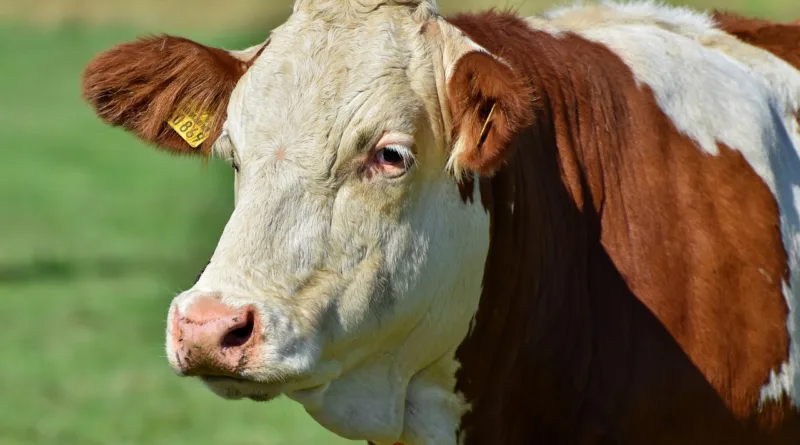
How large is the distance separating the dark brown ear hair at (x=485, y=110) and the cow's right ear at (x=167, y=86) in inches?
25.7

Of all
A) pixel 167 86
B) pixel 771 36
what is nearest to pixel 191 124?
pixel 167 86

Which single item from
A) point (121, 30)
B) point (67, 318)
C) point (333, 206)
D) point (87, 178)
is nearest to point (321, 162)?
point (333, 206)

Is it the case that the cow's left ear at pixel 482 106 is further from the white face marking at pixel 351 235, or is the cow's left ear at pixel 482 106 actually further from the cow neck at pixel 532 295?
the cow neck at pixel 532 295

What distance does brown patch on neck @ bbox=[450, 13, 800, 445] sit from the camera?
3900 mm

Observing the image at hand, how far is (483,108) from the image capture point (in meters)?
3.60

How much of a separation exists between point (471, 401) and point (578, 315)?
1.32ft

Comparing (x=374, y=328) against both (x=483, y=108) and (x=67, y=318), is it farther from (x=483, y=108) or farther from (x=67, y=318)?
(x=67, y=318)

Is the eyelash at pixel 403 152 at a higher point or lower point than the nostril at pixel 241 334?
higher

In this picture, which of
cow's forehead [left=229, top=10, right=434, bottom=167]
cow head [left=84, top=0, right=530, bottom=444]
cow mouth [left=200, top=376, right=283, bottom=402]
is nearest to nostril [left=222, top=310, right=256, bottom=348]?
cow head [left=84, top=0, right=530, bottom=444]

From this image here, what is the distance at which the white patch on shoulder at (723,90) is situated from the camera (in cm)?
417

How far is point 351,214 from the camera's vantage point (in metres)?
3.56

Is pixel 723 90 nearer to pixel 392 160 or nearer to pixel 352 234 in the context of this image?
pixel 392 160

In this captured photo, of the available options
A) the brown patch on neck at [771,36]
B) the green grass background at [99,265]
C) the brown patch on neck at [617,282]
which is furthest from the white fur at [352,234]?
the brown patch on neck at [771,36]

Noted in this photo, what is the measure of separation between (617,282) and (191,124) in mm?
1355
